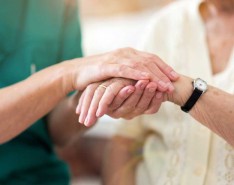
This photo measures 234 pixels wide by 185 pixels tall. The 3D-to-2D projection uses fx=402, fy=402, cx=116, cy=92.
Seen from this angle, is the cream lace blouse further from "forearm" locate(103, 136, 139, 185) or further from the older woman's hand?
the older woman's hand

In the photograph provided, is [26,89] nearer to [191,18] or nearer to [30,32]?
[30,32]

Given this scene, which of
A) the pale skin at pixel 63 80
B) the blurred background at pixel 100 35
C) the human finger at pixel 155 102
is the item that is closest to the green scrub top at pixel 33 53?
the pale skin at pixel 63 80

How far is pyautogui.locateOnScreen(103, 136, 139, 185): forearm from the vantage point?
1228 mm

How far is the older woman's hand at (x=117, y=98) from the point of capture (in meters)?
0.94

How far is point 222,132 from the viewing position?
96cm

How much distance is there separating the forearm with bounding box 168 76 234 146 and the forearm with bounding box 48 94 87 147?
13.1 inches

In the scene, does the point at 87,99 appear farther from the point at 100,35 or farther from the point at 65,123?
Result: the point at 100,35

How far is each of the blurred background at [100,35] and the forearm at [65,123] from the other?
0.54 metres

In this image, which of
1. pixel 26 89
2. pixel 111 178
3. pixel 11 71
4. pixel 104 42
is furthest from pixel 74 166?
pixel 26 89

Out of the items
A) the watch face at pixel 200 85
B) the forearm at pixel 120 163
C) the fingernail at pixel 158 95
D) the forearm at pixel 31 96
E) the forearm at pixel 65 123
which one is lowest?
the forearm at pixel 120 163

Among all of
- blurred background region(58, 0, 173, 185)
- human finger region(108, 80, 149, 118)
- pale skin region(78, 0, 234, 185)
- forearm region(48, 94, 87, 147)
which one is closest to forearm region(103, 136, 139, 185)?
pale skin region(78, 0, 234, 185)

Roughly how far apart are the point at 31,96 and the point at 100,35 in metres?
1.18

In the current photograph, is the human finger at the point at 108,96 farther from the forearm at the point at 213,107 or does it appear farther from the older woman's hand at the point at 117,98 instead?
the forearm at the point at 213,107

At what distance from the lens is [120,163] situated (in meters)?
1.25
